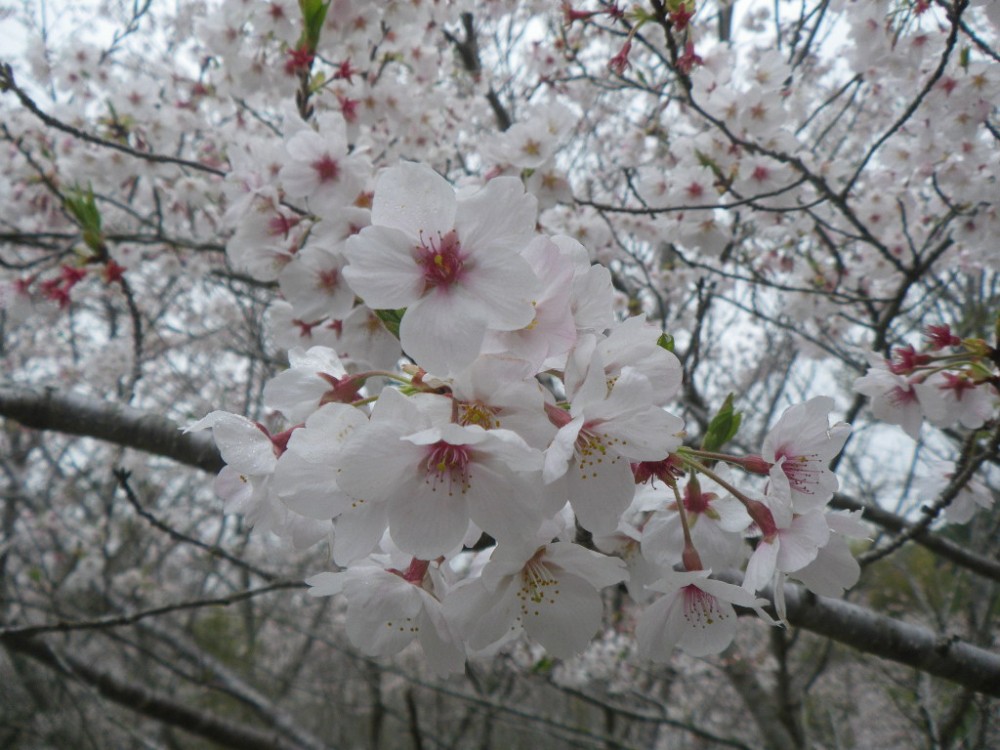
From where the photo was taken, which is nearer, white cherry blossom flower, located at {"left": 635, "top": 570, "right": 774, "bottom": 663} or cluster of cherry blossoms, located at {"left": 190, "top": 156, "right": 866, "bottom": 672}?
cluster of cherry blossoms, located at {"left": 190, "top": 156, "right": 866, "bottom": 672}

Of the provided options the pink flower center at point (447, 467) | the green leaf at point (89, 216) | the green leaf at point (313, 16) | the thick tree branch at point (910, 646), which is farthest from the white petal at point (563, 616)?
the green leaf at point (89, 216)

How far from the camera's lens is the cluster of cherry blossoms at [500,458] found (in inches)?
31.2

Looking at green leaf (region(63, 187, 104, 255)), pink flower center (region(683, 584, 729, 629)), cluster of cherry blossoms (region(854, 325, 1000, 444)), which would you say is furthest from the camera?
green leaf (region(63, 187, 104, 255))

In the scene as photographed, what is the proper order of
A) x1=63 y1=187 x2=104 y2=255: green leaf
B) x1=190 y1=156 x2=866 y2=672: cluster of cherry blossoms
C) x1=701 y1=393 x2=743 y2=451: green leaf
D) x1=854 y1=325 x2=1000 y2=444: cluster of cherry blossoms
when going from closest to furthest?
x1=190 y1=156 x2=866 y2=672: cluster of cherry blossoms → x1=701 y1=393 x2=743 y2=451: green leaf → x1=854 y1=325 x2=1000 y2=444: cluster of cherry blossoms → x1=63 y1=187 x2=104 y2=255: green leaf

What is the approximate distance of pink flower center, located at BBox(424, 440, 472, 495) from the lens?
84 cm

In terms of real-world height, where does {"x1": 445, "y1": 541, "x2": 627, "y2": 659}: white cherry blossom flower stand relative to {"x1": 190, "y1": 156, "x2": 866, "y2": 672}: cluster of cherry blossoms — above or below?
below

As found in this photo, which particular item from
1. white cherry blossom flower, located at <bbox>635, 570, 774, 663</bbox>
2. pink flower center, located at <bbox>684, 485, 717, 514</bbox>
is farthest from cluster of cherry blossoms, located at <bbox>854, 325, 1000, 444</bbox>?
white cherry blossom flower, located at <bbox>635, 570, 774, 663</bbox>

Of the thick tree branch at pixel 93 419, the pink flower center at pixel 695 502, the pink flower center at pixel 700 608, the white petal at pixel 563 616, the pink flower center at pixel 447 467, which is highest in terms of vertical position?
the thick tree branch at pixel 93 419

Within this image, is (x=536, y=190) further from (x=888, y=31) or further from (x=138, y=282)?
(x=138, y=282)

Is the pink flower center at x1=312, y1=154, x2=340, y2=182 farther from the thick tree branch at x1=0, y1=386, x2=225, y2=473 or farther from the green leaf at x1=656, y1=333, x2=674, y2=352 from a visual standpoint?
the green leaf at x1=656, y1=333, x2=674, y2=352

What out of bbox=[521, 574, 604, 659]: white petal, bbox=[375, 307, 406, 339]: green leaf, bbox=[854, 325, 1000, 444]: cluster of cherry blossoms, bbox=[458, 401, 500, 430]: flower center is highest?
bbox=[854, 325, 1000, 444]: cluster of cherry blossoms

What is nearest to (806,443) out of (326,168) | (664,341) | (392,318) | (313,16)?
(664,341)

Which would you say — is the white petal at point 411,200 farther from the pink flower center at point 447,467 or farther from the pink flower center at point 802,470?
the pink flower center at point 802,470

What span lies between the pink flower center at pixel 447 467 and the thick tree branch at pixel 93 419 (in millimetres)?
1486
